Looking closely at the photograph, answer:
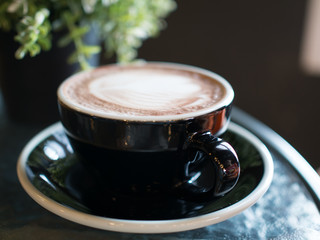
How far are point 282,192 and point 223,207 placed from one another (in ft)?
0.47

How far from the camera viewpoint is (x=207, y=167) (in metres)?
0.46

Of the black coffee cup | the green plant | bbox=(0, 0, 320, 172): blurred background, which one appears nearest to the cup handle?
the black coffee cup

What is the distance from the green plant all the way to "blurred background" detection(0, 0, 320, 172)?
2.09ft

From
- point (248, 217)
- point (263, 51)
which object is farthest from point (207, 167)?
point (263, 51)

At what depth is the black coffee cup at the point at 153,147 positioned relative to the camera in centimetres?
39

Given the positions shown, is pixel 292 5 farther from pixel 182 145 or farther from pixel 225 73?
pixel 182 145

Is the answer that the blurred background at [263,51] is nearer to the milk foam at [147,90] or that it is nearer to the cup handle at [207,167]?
the milk foam at [147,90]

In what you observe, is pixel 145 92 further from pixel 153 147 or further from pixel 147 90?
pixel 153 147

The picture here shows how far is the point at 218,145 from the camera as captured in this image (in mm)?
385

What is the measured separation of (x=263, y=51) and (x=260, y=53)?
0.05 ft

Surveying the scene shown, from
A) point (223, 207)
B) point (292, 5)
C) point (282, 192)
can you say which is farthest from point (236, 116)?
point (292, 5)

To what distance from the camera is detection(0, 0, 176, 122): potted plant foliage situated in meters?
0.59

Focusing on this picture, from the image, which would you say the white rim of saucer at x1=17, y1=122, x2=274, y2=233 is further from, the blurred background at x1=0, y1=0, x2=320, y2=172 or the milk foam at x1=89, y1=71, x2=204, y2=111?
the blurred background at x1=0, y1=0, x2=320, y2=172

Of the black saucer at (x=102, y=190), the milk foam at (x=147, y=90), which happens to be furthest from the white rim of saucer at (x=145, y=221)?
the milk foam at (x=147, y=90)
